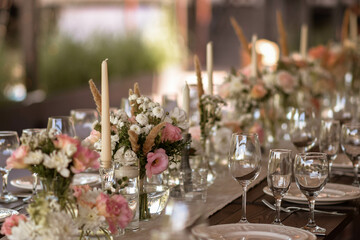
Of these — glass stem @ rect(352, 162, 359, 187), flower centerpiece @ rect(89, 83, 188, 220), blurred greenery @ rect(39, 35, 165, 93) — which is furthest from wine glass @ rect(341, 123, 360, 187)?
blurred greenery @ rect(39, 35, 165, 93)

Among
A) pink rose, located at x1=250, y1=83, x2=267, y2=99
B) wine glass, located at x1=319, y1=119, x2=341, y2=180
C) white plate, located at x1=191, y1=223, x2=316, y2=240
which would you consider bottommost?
white plate, located at x1=191, y1=223, x2=316, y2=240

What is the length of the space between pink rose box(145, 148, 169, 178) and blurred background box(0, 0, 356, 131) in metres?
1.49

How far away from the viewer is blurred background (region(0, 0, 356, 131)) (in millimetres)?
5953

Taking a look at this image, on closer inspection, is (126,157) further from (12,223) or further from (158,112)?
(12,223)

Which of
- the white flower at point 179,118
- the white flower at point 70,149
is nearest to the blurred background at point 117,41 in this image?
the white flower at point 179,118

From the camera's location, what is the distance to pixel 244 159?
1787 mm

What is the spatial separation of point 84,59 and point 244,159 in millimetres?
5710

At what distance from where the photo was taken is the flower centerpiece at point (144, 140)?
1707mm

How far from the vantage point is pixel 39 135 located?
138cm

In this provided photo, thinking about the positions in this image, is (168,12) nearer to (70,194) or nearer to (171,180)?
(171,180)

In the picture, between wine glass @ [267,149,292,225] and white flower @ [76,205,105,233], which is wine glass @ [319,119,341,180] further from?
white flower @ [76,205,105,233]

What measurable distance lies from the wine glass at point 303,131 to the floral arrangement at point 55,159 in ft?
4.10

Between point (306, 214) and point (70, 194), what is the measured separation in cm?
80

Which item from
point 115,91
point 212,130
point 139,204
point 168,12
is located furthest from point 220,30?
point 139,204
